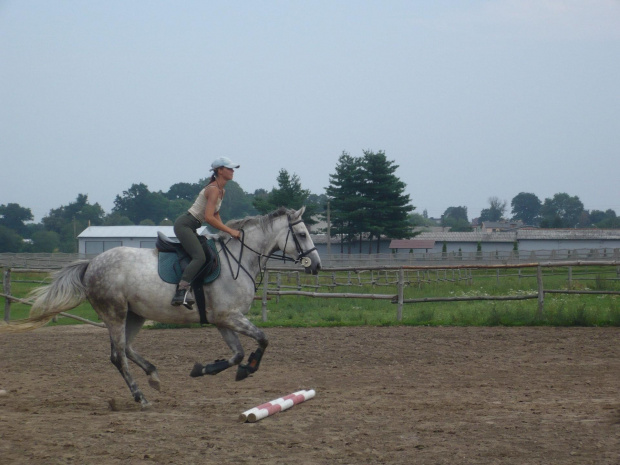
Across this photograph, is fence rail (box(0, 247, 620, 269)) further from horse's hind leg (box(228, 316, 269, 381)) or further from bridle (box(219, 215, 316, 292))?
horse's hind leg (box(228, 316, 269, 381))

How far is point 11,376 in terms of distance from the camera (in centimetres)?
992

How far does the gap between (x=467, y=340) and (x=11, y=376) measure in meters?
7.77

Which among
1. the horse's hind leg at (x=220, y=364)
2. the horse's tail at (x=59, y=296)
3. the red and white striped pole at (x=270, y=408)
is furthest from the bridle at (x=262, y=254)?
the horse's tail at (x=59, y=296)

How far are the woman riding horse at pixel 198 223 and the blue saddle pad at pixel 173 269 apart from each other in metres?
0.17

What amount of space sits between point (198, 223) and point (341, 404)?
260cm

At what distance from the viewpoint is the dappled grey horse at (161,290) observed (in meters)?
7.68

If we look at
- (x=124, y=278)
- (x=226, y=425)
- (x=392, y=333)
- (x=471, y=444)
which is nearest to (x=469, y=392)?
(x=471, y=444)

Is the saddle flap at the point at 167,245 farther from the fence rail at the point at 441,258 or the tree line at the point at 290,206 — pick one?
the fence rail at the point at 441,258

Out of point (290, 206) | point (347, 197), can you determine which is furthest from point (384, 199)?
point (290, 206)

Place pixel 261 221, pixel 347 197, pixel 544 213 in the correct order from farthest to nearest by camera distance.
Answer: pixel 544 213 → pixel 347 197 → pixel 261 221

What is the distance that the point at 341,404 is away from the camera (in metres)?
7.28

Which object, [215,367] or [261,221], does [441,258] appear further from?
[215,367]

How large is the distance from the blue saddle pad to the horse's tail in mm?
1074

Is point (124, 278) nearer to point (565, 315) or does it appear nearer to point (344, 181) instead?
point (565, 315)
